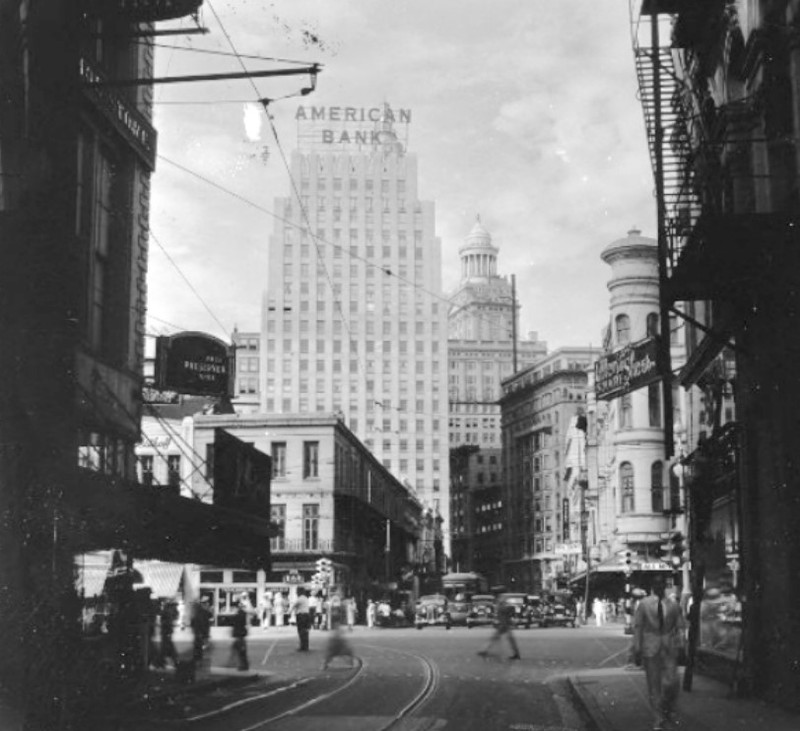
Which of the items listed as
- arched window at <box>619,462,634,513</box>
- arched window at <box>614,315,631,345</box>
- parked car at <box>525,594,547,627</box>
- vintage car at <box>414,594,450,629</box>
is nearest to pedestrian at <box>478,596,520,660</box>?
parked car at <box>525,594,547,627</box>

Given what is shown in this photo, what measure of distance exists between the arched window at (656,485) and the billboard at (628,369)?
3575cm

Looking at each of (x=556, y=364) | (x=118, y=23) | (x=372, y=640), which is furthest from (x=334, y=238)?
(x=118, y=23)

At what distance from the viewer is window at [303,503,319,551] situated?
226 ft

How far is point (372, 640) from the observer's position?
38.6m

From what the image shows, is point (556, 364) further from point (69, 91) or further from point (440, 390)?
point (69, 91)

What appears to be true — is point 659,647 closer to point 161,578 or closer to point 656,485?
point 161,578

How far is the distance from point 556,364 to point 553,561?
21.4m

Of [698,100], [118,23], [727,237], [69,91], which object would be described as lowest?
[727,237]

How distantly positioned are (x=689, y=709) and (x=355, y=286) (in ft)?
224

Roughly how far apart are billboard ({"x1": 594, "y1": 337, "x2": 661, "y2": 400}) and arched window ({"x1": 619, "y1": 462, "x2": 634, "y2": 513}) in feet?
121

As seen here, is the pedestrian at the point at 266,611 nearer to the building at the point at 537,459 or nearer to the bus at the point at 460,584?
the bus at the point at 460,584

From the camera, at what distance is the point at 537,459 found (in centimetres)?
13862

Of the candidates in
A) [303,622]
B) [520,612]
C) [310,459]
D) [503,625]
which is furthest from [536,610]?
[503,625]

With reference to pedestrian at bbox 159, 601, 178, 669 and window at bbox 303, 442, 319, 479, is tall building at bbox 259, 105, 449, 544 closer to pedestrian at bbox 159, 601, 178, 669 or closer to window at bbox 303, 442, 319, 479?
window at bbox 303, 442, 319, 479
